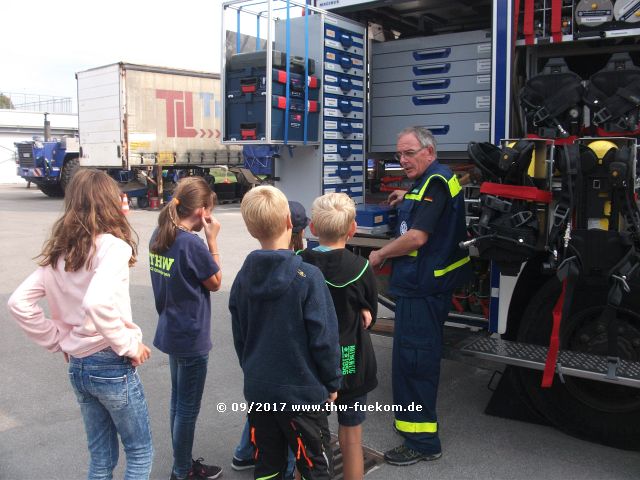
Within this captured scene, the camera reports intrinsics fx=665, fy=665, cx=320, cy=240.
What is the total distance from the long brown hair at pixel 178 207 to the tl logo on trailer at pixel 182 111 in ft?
55.0

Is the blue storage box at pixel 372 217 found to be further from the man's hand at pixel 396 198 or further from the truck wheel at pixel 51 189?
the truck wheel at pixel 51 189

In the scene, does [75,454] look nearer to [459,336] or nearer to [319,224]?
[319,224]

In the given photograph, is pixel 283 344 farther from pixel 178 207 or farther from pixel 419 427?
pixel 419 427

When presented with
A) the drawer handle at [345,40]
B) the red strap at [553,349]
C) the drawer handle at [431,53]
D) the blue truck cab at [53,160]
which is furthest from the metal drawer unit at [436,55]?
the blue truck cab at [53,160]

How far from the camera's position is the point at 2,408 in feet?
15.3

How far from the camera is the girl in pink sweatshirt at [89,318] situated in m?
2.69

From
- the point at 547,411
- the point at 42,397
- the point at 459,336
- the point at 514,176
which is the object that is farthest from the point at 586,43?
the point at 42,397

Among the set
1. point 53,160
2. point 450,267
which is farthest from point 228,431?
point 53,160

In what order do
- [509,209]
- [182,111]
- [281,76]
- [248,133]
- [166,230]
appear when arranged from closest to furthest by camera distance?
1. [166,230]
2. [509,209]
3. [281,76]
4. [248,133]
5. [182,111]

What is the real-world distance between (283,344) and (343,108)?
334cm

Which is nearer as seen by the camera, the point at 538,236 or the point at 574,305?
the point at 538,236

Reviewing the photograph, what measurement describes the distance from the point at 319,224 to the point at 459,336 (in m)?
1.69

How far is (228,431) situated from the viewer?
14.0 ft

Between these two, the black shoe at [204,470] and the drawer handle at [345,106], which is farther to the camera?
the drawer handle at [345,106]
